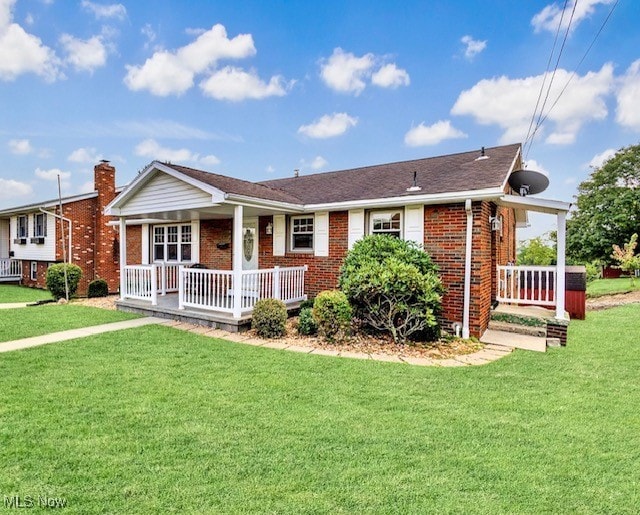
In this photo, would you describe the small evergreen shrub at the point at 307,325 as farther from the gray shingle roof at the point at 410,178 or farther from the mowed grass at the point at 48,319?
the mowed grass at the point at 48,319

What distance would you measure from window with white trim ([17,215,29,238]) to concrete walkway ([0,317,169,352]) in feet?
46.4

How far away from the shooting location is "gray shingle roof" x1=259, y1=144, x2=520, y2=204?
7887 millimetres

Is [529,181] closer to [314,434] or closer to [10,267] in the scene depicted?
[314,434]

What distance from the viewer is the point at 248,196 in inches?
320

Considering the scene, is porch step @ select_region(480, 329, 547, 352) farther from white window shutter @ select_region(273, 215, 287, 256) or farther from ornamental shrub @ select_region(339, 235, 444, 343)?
white window shutter @ select_region(273, 215, 287, 256)

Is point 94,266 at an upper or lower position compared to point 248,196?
lower

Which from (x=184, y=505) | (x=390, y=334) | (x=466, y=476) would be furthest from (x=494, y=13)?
(x=184, y=505)

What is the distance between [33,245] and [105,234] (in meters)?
4.25

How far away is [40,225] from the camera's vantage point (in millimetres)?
17344

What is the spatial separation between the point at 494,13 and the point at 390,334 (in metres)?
10.1

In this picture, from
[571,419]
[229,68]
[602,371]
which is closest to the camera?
[571,419]

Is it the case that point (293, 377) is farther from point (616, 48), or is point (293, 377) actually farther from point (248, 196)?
point (616, 48)

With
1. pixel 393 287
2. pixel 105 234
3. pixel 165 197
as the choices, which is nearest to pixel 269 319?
pixel 393 287

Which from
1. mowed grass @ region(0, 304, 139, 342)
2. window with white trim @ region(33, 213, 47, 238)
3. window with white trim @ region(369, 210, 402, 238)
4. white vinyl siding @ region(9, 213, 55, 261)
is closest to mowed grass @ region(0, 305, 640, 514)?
mowed grass @ region(0, 304, 139, 342)
